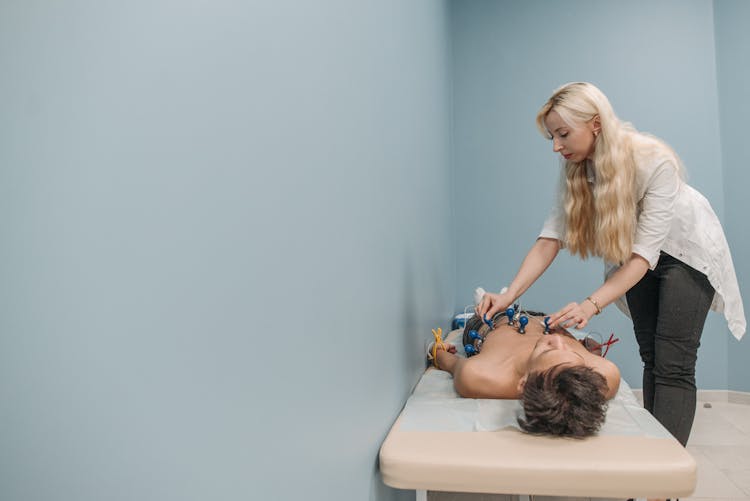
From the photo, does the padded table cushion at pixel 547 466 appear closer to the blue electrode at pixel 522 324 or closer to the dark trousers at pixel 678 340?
the dark trousers at pixel 678 340

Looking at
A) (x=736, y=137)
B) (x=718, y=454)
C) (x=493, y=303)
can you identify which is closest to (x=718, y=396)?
(x=718, y=454)

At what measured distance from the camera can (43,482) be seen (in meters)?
0.42

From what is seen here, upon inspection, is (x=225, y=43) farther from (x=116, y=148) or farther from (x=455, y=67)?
(x=455, y=67)

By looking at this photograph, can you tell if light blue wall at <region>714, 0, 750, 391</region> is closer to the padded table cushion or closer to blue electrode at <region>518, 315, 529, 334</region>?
blue electrode at <region>518, 315, 529, 334</region>

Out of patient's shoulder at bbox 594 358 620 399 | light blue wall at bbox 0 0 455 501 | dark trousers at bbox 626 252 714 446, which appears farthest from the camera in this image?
dark trousers at bbox 626 252 714 446

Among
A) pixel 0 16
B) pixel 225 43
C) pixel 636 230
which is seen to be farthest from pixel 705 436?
pixel 0 16

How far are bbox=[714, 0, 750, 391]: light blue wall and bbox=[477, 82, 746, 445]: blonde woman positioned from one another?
181 cm

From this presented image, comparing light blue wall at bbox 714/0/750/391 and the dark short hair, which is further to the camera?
light blue wall at bbox 714/0/750/391

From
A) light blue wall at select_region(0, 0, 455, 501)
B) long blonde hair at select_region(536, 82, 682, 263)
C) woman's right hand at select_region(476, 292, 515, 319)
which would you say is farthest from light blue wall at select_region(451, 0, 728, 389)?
light blue wall at select_region(0, 0, 455, 501)

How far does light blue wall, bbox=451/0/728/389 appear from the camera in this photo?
3.66m

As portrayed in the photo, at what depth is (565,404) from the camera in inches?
55.4

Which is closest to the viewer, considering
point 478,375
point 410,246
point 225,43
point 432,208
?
point 225,43

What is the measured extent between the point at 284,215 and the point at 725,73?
378 cm

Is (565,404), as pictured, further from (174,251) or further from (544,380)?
(174,251)
